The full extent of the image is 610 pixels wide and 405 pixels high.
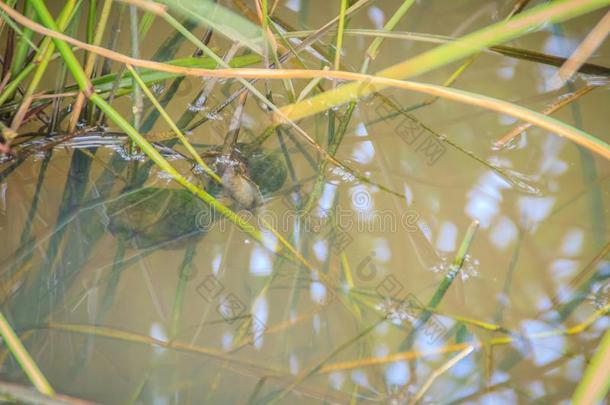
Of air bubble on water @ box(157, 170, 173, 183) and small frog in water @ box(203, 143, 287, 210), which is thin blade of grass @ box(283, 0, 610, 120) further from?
air bubble on water @ box(157, 170, 173, 183)

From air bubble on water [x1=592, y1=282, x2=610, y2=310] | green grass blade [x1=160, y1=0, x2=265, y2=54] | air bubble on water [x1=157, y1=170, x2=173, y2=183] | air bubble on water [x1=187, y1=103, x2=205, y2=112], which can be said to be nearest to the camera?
green grass blade [x1=160, y1=0, x2=265, y2=54]

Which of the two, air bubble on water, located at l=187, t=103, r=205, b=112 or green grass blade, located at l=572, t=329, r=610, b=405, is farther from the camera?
air bubble on water, located at l=187, t=103, r=205, b=112

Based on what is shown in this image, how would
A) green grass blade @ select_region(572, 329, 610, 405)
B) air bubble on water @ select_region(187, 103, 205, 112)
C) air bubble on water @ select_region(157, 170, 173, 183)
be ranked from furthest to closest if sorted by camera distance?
air bubble on water @ select_region(187, 103, 205, 112) → air bubble on water @ select_region(157, 170, 173, 183) → green grass blade @ select_region(572, 329, 610, 405)

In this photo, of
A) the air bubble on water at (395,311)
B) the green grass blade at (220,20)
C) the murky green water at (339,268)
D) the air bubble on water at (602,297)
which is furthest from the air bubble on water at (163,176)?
the air bubble on water at (602,297)

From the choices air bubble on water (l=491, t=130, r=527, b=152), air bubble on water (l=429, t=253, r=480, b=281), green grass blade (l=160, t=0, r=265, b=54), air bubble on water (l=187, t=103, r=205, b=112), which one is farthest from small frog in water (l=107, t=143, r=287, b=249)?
air bubble on water (l=491, t=130, r=527, b=152)

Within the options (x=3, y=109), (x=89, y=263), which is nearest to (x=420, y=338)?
(x=89, y=263)

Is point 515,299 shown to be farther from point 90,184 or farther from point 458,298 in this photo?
point 90,184

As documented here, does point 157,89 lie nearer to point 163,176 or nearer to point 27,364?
point 163,176

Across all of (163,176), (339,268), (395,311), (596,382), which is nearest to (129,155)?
(163,176)

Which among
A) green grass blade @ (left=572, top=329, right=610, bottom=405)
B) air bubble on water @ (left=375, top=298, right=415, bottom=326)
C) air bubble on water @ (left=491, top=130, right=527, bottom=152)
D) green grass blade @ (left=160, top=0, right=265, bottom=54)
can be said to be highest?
air bubble on water @ (left=491, top=130, right=527, bottom=152)
